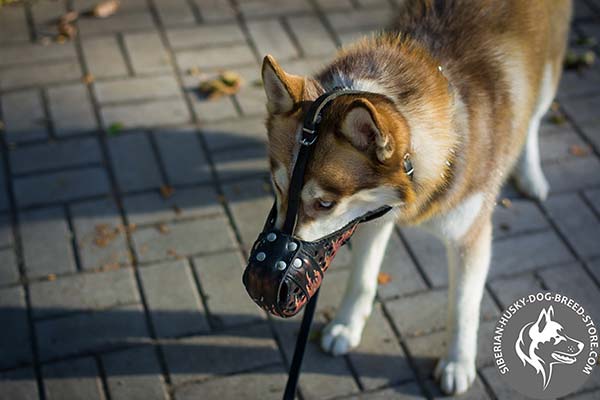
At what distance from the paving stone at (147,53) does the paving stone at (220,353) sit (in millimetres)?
1991

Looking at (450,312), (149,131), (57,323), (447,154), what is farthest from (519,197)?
(57,323)

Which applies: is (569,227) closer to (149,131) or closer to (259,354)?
(259,354)

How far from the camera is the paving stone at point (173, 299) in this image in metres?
3.23

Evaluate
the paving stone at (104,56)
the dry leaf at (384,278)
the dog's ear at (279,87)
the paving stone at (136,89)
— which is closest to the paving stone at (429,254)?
the dry leaf at (384,278)

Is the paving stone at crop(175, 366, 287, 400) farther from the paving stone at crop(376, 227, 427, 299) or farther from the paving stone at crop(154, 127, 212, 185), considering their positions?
the paving stone at crop(154, 127, 212, 185)

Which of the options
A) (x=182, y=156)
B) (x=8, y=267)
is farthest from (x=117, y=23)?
(x=8, y=267)

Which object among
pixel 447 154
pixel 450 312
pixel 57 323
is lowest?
pixel 57 323

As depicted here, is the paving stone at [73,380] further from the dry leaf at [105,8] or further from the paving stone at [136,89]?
the dry leaf at [105,8]

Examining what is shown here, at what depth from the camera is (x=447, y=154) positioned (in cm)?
242

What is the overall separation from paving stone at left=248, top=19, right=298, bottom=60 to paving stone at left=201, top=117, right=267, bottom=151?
61cm

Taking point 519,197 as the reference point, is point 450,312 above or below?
above

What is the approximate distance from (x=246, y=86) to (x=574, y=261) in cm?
212

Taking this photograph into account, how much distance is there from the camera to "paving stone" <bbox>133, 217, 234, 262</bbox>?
3.54 metres

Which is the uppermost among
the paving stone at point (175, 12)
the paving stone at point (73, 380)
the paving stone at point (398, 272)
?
the paving stone at point (175, 12)
